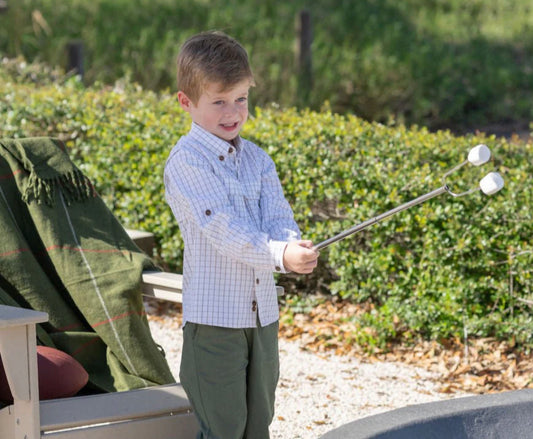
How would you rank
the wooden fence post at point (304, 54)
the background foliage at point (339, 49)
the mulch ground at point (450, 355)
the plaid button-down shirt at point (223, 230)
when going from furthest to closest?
the background foliage at point (339, 49) → the wooden fence post at point (304, 54) → the mulch ground at point (450, 355) → the plaid button-down shirt at point (223, 230)

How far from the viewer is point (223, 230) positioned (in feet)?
7.34

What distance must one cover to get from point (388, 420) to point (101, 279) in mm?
1908

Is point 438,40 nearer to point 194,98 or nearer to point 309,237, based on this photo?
point 309,237

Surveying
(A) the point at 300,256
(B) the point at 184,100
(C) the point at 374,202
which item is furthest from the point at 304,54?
(A) the point at 300,256

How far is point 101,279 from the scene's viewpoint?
331 cm

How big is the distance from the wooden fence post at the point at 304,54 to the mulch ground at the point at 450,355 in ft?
21.0

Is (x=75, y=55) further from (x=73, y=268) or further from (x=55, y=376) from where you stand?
(x=55, y=376)

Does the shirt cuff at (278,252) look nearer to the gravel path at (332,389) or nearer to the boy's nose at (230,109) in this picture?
the boy's nose at (230,109)

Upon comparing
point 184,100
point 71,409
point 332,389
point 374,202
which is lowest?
point 332,389

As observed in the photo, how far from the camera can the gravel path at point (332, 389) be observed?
3.88 metres

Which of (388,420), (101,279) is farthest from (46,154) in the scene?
(388,420)

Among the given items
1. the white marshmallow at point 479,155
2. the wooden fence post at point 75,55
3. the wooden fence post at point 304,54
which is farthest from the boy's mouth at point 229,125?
the wooden fence post at point 304,54

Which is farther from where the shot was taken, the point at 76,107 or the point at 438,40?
the point at 438,40

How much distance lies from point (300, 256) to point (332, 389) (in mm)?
2348
